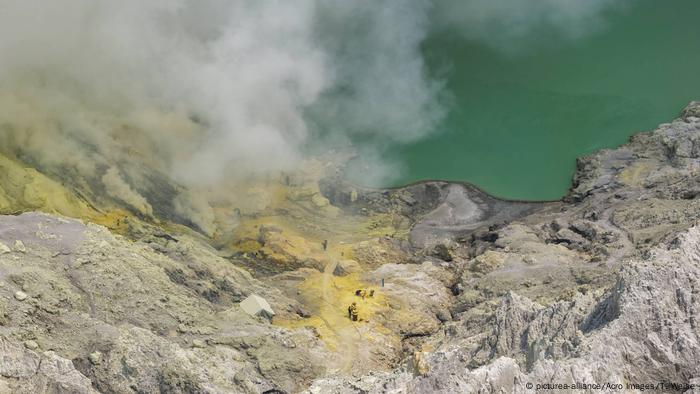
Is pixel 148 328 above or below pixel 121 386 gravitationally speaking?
above

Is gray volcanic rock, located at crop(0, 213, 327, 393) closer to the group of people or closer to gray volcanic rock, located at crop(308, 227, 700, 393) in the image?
the group of people

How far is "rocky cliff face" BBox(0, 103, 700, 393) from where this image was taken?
21.1 metres

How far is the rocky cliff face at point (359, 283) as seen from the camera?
2114 cm

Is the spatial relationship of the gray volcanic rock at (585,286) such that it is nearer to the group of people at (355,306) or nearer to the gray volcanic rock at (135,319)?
the gray volcanic rock at (135,319)

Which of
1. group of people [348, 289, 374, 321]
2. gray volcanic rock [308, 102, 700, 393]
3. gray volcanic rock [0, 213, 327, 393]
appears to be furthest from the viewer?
group of people [348, 289, 374, 321]

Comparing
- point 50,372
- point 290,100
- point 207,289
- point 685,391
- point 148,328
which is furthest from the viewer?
point 290,100

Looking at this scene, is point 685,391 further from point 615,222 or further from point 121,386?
point 615,222

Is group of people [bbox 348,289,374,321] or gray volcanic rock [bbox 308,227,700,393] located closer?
gray volcanic rock [bbox 308,227,700,393]

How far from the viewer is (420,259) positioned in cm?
4153

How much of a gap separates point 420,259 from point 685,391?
24155 millimetres

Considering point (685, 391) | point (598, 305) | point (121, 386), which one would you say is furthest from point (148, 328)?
point (685, 391)

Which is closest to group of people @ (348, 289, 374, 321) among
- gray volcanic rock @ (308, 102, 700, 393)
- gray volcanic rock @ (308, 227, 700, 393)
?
gray volcanic rock @ (308, 102, 700, 393)

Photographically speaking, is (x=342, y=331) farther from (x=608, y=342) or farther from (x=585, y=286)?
(x=608, y=342)

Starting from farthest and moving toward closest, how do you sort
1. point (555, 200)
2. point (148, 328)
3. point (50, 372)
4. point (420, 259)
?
point (555, 200) → point (420, 259) → point (148, 328) → point (50, 372)
